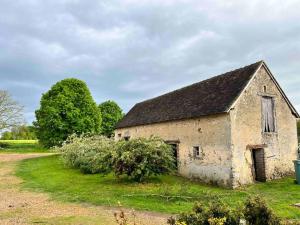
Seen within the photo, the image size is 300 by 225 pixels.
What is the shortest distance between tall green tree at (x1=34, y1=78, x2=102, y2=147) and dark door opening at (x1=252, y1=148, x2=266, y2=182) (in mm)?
21958

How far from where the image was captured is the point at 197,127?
61.2ft

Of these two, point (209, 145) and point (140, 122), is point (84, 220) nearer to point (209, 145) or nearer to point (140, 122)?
point (209, 145)

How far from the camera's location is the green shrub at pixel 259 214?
19.3 feet

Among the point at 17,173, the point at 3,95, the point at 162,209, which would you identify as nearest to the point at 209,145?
the point at 162,209

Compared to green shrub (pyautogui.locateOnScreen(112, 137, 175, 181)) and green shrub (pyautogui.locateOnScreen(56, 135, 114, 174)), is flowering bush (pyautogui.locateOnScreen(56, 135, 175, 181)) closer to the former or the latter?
green shrub (pyautogui.locateOnScreen(112, 137, 175, 181))

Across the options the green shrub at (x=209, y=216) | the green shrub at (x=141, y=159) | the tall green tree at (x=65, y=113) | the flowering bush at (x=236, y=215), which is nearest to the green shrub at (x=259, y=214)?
the flowering bush at (x=236, y=215)

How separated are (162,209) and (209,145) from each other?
23.8 feet

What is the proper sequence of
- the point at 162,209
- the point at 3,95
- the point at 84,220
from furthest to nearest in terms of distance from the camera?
the point at 3,95, the point at 162,209, the point at 84,220

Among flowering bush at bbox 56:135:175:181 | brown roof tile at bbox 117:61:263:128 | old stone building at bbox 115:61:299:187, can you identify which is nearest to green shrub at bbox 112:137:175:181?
flowering bush at bbox 56:135:175:181

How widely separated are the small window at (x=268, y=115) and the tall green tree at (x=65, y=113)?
22.1 m

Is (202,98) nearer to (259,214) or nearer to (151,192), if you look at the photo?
(151,192)

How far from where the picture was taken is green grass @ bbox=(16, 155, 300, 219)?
39.0ft

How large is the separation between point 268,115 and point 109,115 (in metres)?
37.1

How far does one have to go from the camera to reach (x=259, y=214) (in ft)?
19.7
